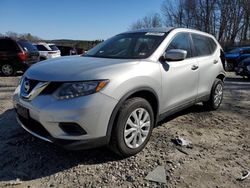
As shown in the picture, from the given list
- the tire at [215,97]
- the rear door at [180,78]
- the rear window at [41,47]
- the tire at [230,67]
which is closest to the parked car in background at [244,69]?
the tire at [230,67]

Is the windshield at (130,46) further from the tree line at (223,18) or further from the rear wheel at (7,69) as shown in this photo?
the tree line at (223,18)

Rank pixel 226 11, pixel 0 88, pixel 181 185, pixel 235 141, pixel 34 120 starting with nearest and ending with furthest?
pixel 181 185 → pixel 34 120 → pixel 235 141 → pixel 0 88 → pixel 226 11

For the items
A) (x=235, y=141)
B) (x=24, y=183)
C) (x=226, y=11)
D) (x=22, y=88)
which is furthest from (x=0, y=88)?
(x=226, y=11)

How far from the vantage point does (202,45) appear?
5066 millimetres

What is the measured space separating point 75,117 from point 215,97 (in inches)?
139

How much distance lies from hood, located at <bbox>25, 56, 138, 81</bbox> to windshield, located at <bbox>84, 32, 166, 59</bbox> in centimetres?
37

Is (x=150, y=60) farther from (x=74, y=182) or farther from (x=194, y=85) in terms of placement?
(x=74, y=182)

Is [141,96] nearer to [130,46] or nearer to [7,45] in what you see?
[130,46]

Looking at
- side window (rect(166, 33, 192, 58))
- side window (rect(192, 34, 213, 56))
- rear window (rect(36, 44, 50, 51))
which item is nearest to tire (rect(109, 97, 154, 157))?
side window (rect(166, 33, 192, 58))

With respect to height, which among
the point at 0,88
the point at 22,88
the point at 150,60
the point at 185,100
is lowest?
the point at 0,88

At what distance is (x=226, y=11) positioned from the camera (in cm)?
3972

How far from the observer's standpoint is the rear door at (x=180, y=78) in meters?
3.84

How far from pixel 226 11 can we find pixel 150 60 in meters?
40.5

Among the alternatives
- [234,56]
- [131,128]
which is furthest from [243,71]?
[131,128]
